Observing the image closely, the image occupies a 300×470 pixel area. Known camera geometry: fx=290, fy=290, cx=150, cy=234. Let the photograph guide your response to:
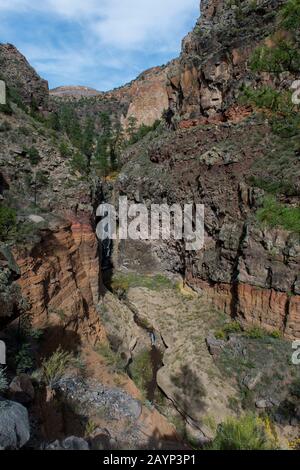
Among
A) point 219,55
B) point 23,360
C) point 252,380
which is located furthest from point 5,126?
point 219,55

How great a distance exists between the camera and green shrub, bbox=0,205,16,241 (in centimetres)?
1059

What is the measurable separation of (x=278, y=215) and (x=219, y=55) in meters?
16.4

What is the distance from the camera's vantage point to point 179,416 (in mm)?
13977

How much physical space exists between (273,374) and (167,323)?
25.2 ft

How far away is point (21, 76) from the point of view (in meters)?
22.9

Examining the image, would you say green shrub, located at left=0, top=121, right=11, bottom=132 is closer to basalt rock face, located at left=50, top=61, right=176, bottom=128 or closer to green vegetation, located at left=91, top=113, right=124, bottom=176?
green vegetation, located at left=91, top=113, right=124, bottom=176

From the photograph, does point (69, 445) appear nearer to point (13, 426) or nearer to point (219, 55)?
point (13, 426)

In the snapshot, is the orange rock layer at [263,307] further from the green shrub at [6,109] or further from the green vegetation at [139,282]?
the green shrub at [6,109]

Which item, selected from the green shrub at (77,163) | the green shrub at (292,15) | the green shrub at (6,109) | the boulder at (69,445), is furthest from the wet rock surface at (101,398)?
the green shrub at (6,109)

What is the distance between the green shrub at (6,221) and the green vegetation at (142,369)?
9533 mm

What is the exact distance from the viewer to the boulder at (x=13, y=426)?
15.7 feet

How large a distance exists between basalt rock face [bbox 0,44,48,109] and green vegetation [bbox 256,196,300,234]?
18.8 metres
